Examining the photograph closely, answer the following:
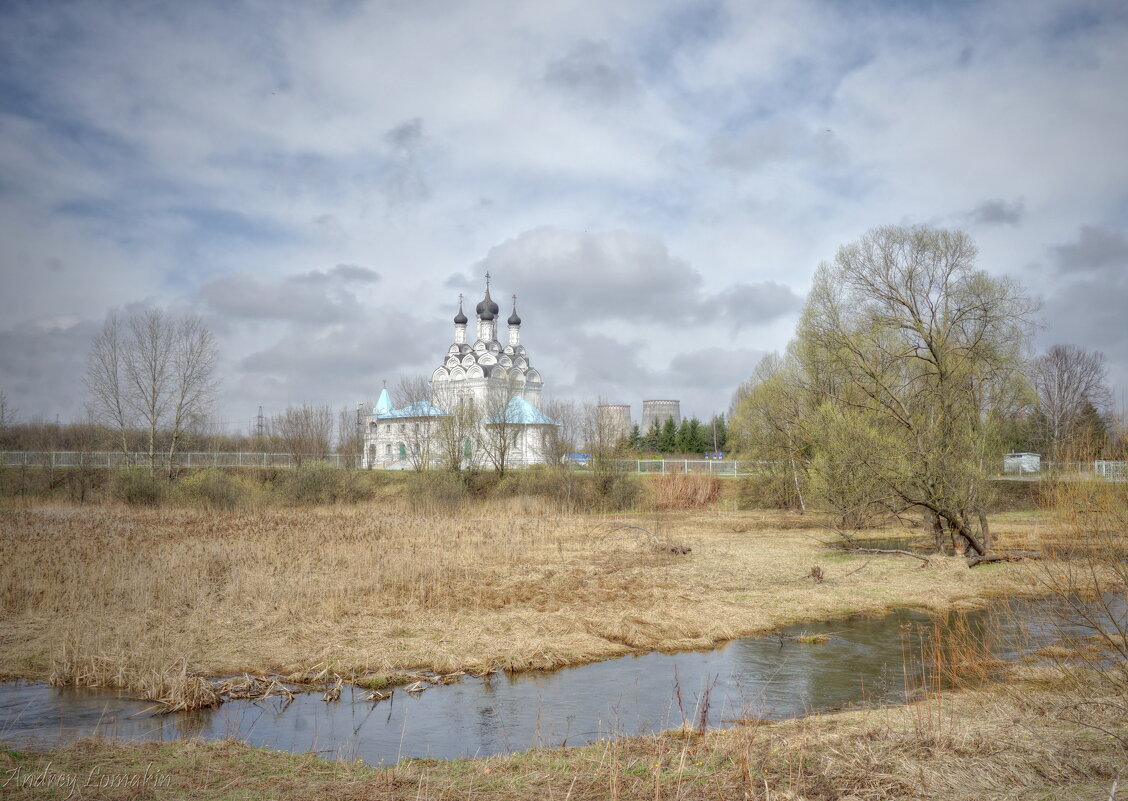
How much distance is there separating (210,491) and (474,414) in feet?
43.9

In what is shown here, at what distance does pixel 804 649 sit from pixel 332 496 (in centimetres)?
2760

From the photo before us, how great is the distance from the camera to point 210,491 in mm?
31297

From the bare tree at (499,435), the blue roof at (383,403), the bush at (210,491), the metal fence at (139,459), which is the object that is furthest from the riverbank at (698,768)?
the blue roof at (383,403)

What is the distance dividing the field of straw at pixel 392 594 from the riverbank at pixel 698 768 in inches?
108

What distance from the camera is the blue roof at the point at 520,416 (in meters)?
42.4

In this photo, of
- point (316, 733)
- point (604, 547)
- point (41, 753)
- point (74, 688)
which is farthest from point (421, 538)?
point (41, 753)

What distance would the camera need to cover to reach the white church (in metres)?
39.6

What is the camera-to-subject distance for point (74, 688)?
9.45 m

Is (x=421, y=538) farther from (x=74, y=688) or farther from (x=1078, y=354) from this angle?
(x=1078, y=354)

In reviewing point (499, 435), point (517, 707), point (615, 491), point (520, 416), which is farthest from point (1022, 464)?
point (517, 707)

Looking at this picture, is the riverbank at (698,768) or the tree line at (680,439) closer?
the riverbank at (698,768)

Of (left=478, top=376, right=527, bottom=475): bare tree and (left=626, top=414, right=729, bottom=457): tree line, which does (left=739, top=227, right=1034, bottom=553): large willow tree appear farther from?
(left=626, top=414, right=729, bottom=457): tree line

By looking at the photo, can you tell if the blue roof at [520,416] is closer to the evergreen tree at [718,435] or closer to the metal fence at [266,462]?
the metal fence at [266,462]

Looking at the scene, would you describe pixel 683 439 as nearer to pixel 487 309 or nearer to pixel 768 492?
pixel 487 309
